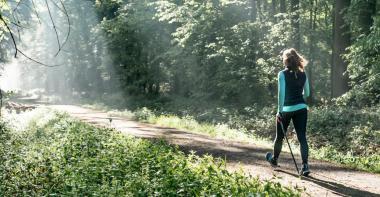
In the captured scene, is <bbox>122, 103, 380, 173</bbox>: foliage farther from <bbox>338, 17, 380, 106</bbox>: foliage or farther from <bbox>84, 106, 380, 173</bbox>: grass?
<bbox>338, 17, 380, 106</bbox>: foliage

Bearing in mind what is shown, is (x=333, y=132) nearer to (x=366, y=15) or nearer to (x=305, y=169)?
(x=366, y=15)

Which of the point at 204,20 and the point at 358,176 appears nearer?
the point at 358,176

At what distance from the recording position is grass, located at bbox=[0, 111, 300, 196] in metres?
6.18

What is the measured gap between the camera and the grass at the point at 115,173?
618 cm

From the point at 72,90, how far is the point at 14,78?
56829 mm

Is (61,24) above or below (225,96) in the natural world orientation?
above

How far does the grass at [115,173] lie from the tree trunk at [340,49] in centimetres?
1137

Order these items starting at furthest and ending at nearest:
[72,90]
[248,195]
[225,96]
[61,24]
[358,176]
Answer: [72,90], [61,24], [225,96], [358,176], [248,195]

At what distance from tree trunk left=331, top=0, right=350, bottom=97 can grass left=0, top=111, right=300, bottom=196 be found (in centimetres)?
1137

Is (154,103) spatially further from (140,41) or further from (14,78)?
(14,78)

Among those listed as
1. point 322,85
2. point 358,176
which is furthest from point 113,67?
point 358,176

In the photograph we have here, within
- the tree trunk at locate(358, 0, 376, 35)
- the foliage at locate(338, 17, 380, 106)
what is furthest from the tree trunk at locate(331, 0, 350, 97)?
the foliage at locate(338, 17, 380, 106)

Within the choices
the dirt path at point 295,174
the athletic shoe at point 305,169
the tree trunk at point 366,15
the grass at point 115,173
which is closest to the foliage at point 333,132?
the dirt path at point 295,174

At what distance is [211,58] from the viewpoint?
25.5 meters
